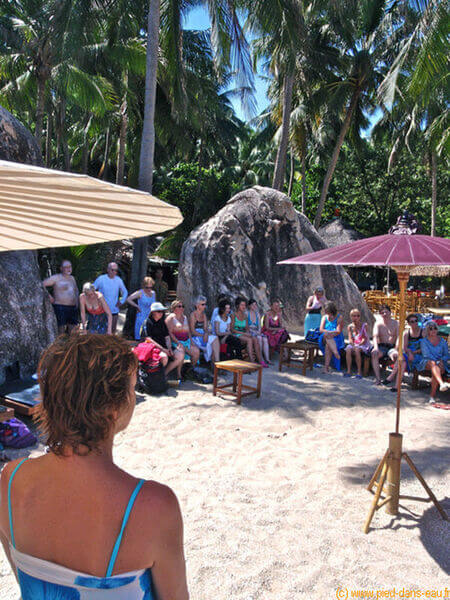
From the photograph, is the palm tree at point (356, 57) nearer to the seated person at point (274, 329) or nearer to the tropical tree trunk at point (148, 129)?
the tropical tree trunk at point (148, 129)

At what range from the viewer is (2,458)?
173 inches

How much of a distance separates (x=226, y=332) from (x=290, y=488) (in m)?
4.54

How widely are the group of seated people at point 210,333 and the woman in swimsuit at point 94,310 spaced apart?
84cm

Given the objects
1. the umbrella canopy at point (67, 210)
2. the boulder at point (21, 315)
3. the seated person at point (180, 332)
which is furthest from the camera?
the seated person at point (180, 332)

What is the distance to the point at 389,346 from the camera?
321 inches

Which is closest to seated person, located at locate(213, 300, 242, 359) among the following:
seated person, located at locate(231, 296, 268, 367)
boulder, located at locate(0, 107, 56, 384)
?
seated person, located at locate(231, 296, 268, 367)

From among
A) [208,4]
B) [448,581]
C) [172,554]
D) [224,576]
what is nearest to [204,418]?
[224,576]

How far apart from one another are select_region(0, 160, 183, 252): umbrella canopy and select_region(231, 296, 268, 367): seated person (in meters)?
6.29

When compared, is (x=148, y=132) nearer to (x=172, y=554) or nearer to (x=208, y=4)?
(x=208, y=4)

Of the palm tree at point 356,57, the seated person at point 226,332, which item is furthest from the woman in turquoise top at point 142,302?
the palm tree at point 356,57

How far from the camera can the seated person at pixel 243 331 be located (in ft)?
28.1

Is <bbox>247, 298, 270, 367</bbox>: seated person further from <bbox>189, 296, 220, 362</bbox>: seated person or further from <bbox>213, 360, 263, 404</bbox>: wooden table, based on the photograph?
<bbox>213, 360, 263, 404</bbox>: wooden table

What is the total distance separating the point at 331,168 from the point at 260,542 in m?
18.2

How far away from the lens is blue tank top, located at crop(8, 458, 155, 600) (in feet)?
3.73
